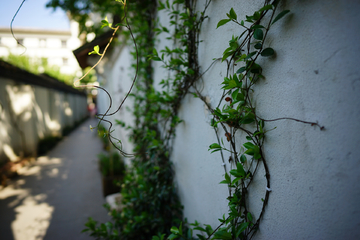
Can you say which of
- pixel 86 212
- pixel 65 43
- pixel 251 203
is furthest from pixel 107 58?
pixel 65 43

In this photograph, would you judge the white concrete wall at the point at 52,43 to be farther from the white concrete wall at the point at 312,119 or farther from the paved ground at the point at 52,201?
the white concrete wall at the point at 312,119

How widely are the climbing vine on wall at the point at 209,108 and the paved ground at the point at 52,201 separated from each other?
142cm

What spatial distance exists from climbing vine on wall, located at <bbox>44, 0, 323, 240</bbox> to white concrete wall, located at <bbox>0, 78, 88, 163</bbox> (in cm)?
557

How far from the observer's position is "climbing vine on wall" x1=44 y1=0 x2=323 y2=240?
3.06ft

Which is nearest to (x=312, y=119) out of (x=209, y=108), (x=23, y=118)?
(x=209, y=108)

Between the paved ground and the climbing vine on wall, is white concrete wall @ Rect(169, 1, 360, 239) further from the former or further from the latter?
the paved ground

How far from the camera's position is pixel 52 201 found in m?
4.17

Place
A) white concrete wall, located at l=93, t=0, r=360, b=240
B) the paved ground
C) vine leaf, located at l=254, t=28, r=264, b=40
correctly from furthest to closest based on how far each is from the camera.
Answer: the paved ground, vine leaf, located at l=254, t=28, r=264, b=40, white concrete wall, located at l=93, t=0, r=360, b=240

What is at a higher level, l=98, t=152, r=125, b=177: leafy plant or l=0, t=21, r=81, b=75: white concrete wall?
l=0, t=21, r=81, b=75: white concrete wall

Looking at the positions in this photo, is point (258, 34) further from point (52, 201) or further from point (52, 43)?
point (52, 43)

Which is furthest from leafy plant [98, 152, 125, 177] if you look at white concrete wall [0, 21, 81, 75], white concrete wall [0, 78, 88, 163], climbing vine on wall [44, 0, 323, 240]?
white concrete wall [0, 21, 81, 75]

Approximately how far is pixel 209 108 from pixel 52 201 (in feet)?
14.2

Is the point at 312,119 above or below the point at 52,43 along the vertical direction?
below

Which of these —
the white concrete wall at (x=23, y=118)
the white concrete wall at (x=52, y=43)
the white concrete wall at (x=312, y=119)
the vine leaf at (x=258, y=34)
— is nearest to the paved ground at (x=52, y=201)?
the white concrete wall at (x=23, y=118)
